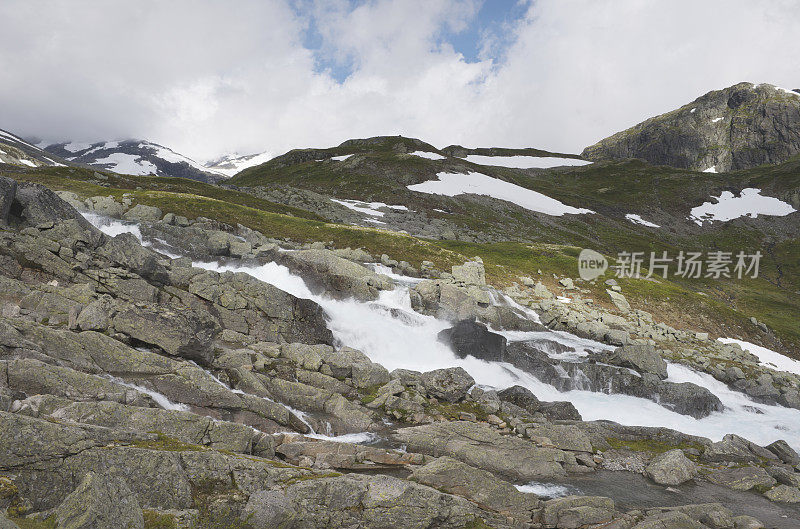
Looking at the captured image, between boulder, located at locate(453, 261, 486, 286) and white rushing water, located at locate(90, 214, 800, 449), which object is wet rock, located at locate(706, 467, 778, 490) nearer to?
white rushing water, located at locate(90, 214, 800, 449)

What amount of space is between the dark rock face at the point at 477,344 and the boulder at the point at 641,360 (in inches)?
605

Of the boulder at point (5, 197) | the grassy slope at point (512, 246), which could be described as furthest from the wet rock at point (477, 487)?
the grassy slope at point (512, 246)

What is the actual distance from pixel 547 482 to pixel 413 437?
8.48 m

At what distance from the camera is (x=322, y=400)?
2966 cm

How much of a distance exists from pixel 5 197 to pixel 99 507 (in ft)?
125

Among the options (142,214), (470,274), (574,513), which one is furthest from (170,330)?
(470,274)

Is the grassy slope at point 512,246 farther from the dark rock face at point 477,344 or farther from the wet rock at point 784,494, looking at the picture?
the wet rock at point 784,494

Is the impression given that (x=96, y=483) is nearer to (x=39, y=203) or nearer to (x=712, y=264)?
(x=39, y=203)

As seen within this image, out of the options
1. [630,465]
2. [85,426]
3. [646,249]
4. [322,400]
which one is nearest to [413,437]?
[322,400]

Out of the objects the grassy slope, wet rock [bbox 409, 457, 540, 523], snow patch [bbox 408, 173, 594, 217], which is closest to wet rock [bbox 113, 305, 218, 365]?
wet rock [bbox 409, 457, 540, 523]

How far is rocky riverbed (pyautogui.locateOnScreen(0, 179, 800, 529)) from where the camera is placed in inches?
503

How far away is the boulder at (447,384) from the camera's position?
119 feet

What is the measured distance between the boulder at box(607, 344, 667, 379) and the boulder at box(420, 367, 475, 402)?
24.7 m

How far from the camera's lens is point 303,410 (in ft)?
94.1
